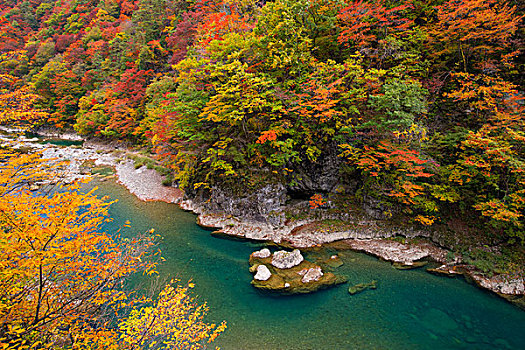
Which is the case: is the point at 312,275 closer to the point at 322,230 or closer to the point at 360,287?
the point at 360,287

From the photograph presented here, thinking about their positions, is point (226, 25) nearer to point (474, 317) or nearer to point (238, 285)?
point (238, 285)

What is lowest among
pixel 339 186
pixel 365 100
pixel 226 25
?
pixel 339 186

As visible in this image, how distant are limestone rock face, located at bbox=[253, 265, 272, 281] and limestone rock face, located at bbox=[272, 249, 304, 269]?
1.75ft

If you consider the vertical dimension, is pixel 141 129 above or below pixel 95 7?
below

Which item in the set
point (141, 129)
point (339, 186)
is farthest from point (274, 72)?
point (141, 129)

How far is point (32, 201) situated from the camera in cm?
346

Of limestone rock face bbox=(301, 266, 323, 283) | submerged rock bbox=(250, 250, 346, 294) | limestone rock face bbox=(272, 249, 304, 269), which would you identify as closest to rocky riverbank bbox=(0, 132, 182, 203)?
submerged rock bbox=(250, 250, 346, 294)

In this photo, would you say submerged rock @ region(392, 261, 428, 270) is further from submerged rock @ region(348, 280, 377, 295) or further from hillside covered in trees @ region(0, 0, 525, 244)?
hillside covered in trees @ region(0, 0, 525, 244)

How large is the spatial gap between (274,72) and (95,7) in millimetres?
52892

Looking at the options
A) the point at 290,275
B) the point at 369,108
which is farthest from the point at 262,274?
the point at 369,108

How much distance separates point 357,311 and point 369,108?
9.41 metres

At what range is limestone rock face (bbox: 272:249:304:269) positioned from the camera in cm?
904

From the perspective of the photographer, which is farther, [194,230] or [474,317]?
[194,230]

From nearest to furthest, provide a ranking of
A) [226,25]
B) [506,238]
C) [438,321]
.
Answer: [438,321] < [506,238] < [226,25]
